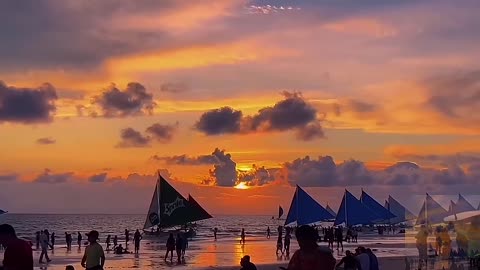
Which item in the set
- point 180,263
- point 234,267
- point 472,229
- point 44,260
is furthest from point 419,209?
point 44,260

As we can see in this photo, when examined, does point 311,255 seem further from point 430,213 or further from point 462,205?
point 462,205

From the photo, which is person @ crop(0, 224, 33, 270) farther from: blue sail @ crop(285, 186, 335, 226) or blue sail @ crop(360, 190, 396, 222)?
blue sail @ crop(360, 190, 396, 222)

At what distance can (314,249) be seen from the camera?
779cm

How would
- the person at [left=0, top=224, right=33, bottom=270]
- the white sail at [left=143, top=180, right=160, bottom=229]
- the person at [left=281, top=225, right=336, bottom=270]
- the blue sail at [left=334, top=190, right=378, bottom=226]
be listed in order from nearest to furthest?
the person at [left=281, top=225, right=336, bottom=270] < the person at [left=0, top=224, right=33, bottom=270] < the white sail at [left=143, top=180, right=160, bottom=229] < the blue sail at [left=334, top=190, right=378, bottom=226]

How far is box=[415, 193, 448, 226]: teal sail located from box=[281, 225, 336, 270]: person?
16.6 m

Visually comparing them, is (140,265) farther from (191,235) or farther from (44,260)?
(191,235)

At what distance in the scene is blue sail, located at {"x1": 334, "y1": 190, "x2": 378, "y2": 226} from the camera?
238 ft

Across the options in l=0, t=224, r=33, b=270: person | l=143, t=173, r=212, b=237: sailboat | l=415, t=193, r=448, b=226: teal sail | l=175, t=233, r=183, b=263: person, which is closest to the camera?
l=0, t=224, r=33, b=270: person

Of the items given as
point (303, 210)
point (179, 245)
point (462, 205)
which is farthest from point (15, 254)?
point (303, 210)

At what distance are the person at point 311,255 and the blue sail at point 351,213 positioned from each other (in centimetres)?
6463

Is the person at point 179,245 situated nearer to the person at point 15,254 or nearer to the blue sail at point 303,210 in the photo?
the blue sail at point 303,210

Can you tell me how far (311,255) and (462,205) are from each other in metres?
22.6

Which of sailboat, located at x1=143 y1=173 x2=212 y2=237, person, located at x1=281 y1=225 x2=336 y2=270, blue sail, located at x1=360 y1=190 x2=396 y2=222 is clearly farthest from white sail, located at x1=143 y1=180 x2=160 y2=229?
person, located at x1=281 y1=225 x2=336 y2=270

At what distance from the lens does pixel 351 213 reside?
7306 centimetres
